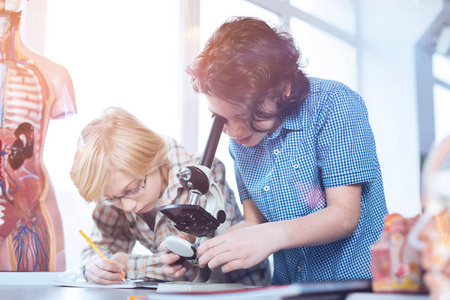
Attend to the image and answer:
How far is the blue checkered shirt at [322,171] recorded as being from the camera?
3.56ft

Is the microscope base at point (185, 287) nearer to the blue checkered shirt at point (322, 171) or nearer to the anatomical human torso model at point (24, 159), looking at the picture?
the blue checkered shirt at point (322, 171)

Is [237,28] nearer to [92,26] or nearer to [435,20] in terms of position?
[92,26]

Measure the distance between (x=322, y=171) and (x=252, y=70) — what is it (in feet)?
0.99

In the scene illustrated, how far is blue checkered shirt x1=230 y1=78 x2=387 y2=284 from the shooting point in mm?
1084

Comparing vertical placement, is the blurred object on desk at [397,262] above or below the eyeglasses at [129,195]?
above

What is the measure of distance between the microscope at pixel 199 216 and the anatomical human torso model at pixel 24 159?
1.79 ft

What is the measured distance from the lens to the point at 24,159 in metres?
1.44

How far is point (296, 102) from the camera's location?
3.83 feet

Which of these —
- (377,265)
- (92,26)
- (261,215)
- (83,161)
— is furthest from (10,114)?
(377,265)

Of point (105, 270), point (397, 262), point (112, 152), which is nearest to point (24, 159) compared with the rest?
point (112, 152)

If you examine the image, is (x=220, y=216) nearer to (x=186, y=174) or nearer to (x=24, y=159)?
(x=186, y=174)

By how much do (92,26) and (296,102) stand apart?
0.90 metres

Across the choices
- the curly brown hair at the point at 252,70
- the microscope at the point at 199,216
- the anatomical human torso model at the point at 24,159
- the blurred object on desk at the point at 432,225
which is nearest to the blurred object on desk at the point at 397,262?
the blurred object on desk at the point at 432,225

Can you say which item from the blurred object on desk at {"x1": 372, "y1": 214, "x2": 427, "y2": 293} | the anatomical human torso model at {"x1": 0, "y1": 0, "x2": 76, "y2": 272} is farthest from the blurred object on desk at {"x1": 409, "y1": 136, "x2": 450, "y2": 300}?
the anatomical human torso model at {"x1": 0, "y1": 0, "x2": 76, "y2": 272}
